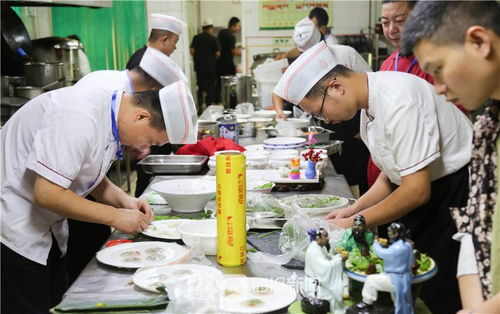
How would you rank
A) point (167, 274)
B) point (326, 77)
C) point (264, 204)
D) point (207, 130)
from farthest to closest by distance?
point (207, 130), point (264, 204), point (326, 77), point (167, 274)

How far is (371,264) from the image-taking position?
1.34 meters

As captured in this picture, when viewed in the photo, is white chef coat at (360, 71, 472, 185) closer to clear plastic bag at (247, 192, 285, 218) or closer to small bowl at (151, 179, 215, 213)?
clear plastic bag at (247, 192, 285, 218)

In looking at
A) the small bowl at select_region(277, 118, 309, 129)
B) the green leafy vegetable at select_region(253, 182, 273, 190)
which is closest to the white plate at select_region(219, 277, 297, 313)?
the green leafy vegetable at select_region(253, 182, 273, 190)

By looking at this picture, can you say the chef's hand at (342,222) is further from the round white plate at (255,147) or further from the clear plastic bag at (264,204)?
the round white plate at (255,147)

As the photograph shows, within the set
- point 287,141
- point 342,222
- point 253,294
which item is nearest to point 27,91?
Result: point 287,141

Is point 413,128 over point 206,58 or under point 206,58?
over

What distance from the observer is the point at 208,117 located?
16.5 ft

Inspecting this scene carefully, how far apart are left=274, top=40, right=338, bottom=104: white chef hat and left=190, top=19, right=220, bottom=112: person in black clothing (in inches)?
339

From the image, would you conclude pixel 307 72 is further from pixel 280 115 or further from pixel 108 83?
pixel 280 115

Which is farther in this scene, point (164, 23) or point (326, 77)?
point (164, 23)

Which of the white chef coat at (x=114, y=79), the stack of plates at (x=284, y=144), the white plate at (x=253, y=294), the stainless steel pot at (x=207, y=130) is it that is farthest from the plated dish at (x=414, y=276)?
the stainless steel pot at (x=207, y=130)

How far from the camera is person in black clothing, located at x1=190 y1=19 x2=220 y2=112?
10.8 metres

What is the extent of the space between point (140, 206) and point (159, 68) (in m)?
1.26

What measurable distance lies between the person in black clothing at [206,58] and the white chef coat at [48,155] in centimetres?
883
